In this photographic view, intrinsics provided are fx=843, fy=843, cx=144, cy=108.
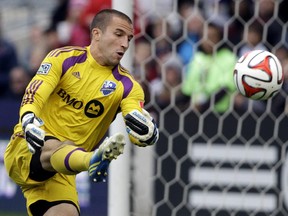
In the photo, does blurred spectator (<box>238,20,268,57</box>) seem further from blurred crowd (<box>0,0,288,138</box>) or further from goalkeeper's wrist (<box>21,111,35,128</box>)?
goalkeeper's wrist (<box>21,111,35,128</box>)

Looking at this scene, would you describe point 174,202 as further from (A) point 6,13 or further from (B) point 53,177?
(A) point 6,13

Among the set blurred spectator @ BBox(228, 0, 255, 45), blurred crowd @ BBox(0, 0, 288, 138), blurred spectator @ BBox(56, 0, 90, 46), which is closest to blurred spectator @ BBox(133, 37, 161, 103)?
blurred crowd @ BBox(0, 0, 288, 138)

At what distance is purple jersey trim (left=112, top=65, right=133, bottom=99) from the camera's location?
16.1 ft

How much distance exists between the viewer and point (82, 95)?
490 cm

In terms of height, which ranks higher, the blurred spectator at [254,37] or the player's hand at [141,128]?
the blurred spectator at [254,37]

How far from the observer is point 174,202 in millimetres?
6734

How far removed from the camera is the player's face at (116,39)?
15.8 ft

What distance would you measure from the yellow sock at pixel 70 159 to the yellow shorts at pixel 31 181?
291mm

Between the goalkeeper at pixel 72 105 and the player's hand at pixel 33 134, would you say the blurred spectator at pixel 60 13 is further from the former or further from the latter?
the player's hand at pixel 33 134

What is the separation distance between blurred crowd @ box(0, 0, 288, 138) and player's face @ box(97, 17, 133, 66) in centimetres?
135

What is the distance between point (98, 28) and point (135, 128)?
0.75 metres

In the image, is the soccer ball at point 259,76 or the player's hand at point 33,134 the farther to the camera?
the soccer ball at point 259,76

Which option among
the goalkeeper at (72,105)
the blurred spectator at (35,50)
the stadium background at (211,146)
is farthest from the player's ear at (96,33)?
the blurred spectator at (35,50)

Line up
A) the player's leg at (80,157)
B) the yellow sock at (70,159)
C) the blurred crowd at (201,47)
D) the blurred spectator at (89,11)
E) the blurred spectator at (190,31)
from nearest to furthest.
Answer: the player's leg at (80,157) → the yellow sock at (70,159) → the blurred crowd at (201,47) → the blurred spectator at (190,31) → the blurred spectator at (89,11)
